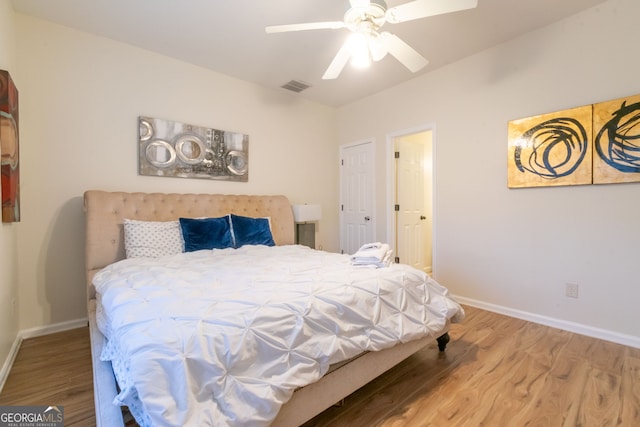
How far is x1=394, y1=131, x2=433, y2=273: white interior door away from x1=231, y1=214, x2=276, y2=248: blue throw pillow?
1.96 meters

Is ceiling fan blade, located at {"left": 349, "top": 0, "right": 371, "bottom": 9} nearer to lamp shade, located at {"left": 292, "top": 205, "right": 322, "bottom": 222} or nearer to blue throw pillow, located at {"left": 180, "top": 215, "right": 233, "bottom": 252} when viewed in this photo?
blue throw pillow, located at {"left": 180, "top": 215, "right": 233, "bottom": 252}

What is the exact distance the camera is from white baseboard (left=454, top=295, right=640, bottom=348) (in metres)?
2.29

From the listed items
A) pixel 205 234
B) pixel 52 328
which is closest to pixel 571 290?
pixel 205 234

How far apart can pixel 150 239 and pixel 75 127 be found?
127 centimetres

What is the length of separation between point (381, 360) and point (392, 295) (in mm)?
371

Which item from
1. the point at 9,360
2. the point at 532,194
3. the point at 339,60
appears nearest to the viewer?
the point at 9,360

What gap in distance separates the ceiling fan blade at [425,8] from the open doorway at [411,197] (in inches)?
80.3

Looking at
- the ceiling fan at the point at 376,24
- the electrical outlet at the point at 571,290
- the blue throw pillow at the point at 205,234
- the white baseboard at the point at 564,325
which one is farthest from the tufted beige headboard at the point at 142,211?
the electrical outlet at the point at 571,290

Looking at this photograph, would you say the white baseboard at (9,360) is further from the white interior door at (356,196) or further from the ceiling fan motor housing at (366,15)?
the white interior door at (356,196)

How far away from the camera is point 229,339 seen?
1084 mm

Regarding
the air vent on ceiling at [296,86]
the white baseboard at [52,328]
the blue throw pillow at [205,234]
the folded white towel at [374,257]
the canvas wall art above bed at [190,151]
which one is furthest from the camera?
the air vent on ceiling at [296,86]

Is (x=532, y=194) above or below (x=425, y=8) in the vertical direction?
below

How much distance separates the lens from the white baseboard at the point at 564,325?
229 centimetres

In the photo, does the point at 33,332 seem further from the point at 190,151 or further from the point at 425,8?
the point at 425,8
